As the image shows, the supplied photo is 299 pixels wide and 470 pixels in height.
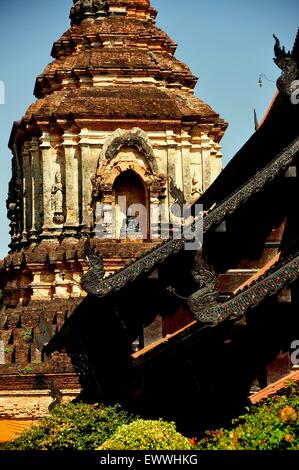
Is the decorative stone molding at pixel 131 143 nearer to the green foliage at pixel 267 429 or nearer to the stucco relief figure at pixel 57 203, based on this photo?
the stucco relief figure at pixel 57 203

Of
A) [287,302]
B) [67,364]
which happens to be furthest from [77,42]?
[287,302]

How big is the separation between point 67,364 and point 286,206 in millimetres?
8204

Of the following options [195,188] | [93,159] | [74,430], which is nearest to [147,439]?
[74,430]

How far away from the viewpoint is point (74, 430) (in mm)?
13547

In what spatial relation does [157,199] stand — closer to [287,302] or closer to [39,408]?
[39,408]

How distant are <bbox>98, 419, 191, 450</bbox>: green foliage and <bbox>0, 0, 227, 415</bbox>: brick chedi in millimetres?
10857

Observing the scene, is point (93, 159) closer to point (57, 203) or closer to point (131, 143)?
point (131, 143)

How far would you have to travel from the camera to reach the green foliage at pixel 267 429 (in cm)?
892

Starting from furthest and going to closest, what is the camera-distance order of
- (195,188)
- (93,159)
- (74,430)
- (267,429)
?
(195,188), (93,159), (74,430), (267,429)

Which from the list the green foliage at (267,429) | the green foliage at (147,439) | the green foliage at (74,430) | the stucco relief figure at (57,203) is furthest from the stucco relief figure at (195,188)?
the green foliage at (267,429)

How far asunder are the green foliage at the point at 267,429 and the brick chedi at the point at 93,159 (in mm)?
12046

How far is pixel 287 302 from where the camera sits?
10656mm

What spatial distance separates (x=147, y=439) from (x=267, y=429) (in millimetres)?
2011

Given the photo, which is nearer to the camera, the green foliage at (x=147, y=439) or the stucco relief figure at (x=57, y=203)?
the green foliage at (x=147, y=439)
